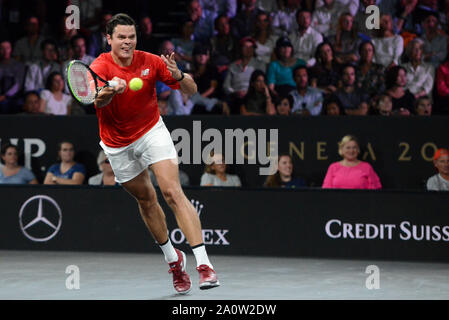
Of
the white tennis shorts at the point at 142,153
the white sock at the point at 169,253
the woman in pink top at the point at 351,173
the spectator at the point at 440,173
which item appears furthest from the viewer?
the woman in pink top at the point at 351,173

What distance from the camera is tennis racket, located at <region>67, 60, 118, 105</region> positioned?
199 inches

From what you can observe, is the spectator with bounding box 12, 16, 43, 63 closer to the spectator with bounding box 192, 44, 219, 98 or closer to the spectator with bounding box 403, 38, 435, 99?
the spectator with bounding box 192, 44, 219, 98

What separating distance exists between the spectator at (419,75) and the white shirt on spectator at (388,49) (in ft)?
0.55

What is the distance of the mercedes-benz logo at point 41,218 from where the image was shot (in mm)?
7984

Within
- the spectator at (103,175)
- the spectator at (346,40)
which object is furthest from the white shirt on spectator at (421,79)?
the spectator at (103,175)

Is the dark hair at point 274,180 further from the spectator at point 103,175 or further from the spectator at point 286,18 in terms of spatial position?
the spectator at point 286,18

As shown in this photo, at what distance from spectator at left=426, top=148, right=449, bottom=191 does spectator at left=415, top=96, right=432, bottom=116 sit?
0.81 meters

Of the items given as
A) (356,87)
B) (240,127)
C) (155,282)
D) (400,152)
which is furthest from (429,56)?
(155,282)

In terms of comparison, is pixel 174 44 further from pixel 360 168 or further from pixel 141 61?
pixel 141 61

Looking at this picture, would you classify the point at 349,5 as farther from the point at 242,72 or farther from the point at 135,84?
the point at 135,84

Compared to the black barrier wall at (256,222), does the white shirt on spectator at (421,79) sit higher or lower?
higher

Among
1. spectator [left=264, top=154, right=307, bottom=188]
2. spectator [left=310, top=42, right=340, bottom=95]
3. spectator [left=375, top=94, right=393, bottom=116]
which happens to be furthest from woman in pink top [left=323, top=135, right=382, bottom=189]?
spectator [left=310, top=42, right=340, bottom=95]

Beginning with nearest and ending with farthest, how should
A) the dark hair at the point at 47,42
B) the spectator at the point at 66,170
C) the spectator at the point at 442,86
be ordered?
the spectator at the point at 66,170, the spectator at the point at 442,86, the dark hair at the point at 47,42

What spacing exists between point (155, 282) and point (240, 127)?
248 cm
